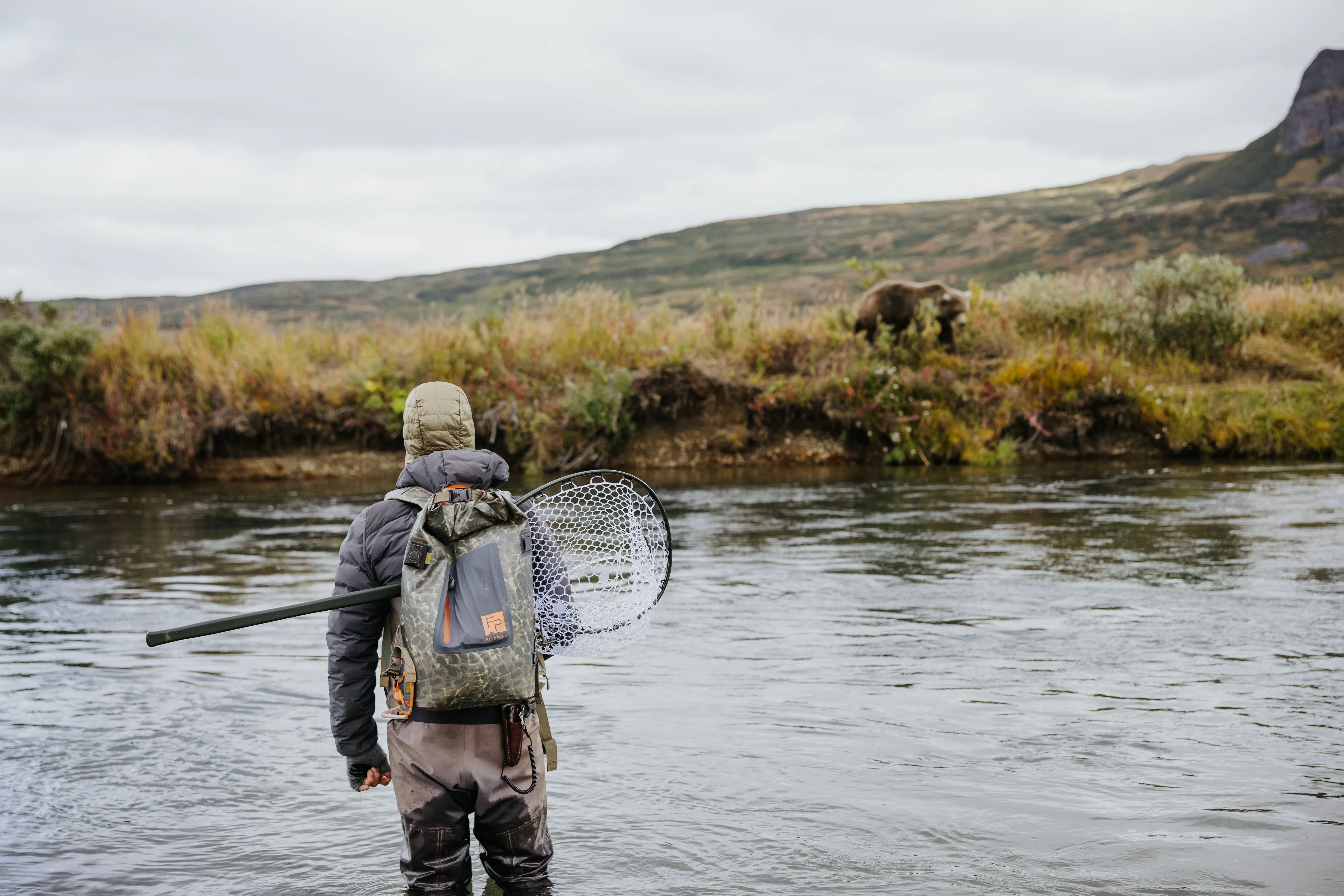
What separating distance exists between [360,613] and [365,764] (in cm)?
53

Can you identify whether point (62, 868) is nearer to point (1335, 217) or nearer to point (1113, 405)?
point (1113, 405)

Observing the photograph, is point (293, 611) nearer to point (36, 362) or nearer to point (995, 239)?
point (36, 362)

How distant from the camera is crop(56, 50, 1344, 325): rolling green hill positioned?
7800 centimetres

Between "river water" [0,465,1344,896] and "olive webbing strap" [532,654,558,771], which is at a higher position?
"olive webbing strap" [532,654,558,771]

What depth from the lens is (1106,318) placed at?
23.3 metres

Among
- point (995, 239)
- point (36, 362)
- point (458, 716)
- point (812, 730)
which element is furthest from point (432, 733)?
point (995, 239)

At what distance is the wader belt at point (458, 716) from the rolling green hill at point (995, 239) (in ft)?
209

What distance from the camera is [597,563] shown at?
478cm

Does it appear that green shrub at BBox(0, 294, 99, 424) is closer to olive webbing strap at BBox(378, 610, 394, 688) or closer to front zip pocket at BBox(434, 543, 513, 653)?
olive webbing strap at BBox(378, 610, 394, 688)

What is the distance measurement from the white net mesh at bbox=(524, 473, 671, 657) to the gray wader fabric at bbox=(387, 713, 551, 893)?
17.6 inches

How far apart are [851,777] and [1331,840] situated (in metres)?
1.98

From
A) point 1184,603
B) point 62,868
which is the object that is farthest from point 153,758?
point 1184,603

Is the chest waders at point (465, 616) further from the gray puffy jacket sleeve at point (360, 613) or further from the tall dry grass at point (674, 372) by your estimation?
the tall dry grass at point (674, 372)

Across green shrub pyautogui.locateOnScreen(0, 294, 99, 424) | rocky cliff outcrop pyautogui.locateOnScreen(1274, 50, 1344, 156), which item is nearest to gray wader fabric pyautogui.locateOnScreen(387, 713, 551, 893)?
green shrub pyautogui.locateOnScreen(0, 294, 99, 424)
